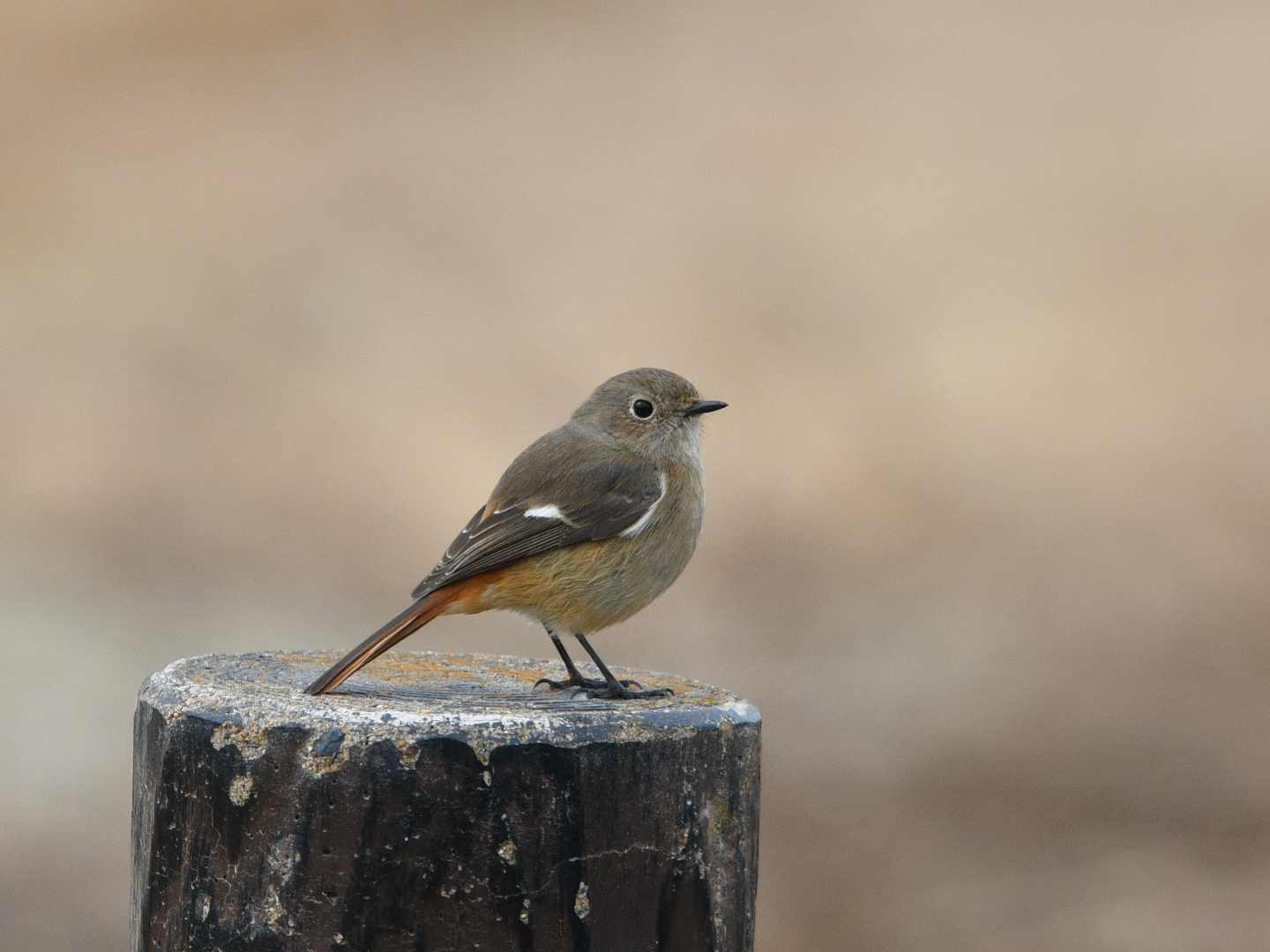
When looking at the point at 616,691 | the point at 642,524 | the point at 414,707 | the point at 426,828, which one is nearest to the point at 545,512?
the point at 642,524

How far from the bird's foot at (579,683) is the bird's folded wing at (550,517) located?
450mm

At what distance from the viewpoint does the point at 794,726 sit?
7.54m

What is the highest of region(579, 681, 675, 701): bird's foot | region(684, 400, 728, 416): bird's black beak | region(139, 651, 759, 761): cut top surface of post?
region(684, 400, 728, 416): bird's black beak

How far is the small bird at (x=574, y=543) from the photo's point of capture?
3887mm

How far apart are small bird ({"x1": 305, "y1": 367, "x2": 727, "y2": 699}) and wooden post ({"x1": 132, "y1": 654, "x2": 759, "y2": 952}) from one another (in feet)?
3.26

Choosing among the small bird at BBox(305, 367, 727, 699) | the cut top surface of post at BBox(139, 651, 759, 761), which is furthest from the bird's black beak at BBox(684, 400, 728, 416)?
the cut top surface of post at BBox(139, 651, 759, 761)

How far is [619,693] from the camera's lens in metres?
3.36

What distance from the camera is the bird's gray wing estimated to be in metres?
3.92

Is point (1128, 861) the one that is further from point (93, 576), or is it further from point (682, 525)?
point (93, 576)

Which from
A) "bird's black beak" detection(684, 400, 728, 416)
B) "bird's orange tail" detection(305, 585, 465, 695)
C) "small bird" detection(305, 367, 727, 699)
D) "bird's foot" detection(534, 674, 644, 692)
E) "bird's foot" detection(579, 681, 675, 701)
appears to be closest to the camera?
"bird's orange tail" detection(305, 585, 465, 695)

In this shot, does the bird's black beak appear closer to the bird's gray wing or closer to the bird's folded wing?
the bird's gray wing

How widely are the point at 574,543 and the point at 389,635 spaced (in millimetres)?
847

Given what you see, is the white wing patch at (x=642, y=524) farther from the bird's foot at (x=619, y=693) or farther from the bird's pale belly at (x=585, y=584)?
the bird's foot at (x=619, y=693)

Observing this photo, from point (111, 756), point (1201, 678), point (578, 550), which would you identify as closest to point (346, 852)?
point (578, 550)
